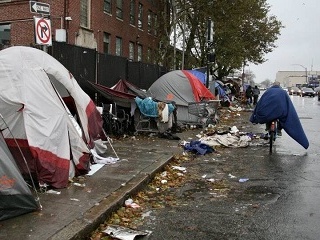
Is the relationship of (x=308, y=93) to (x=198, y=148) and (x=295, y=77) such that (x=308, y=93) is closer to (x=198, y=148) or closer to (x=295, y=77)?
(x=198, y=148)

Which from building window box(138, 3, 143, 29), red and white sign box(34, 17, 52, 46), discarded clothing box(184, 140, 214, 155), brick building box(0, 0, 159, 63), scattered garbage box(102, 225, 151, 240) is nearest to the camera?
→ scattered garbage box(102, 225, 151, 240)

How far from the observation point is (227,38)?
110ft

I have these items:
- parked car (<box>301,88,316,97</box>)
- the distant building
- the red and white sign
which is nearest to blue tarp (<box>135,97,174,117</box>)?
the red and white sign

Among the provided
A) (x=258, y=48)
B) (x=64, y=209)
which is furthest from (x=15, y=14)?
(x=258, y=48)

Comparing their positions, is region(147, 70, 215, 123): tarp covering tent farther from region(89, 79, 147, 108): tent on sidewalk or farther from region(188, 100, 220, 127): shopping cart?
region(89, 79, 147, 108): tent on sidewalk

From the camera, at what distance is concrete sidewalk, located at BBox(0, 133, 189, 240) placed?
424 cm

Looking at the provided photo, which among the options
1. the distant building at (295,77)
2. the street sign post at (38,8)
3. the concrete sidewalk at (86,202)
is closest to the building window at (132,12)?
the street sign post at (38,8)

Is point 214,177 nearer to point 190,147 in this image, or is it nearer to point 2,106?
point 190,147

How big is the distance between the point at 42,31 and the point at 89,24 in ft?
51.5

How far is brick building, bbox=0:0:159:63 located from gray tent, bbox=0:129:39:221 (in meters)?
11.5

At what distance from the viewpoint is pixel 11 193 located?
4.54 meters

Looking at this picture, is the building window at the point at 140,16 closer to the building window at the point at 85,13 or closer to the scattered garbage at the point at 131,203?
the building window at the point at 85,13

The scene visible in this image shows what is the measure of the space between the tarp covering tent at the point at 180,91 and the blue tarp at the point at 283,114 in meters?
4.56

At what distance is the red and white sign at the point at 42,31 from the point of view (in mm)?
7633
